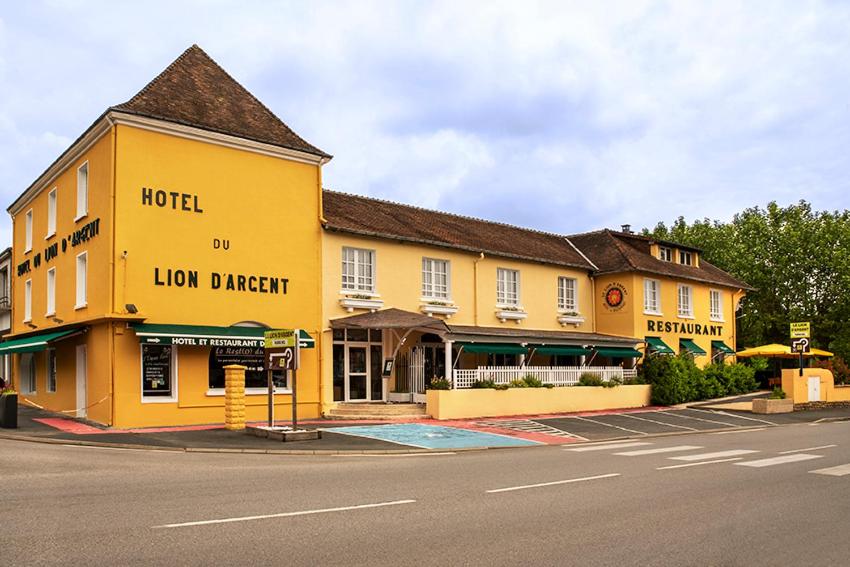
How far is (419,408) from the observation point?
24.6 meters

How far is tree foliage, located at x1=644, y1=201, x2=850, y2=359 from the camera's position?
47812 millimetres

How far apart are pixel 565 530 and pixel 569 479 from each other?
13.4 feet

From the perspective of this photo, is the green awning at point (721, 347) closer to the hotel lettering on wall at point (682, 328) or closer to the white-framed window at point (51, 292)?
the hotel lettering on wall at point (682, 328)

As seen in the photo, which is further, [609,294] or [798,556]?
[609,294]

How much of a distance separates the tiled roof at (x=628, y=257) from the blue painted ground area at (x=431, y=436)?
1507cm

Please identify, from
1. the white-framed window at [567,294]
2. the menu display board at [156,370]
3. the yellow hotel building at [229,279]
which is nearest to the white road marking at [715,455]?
the yellow hotel building at [229,279]

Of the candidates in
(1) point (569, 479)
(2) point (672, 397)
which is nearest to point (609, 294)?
(2) point (672, 397)

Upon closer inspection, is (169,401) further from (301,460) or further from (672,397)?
(672,397)

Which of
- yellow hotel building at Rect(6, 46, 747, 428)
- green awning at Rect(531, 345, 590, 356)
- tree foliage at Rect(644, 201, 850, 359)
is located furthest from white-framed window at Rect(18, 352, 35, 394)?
tree foliage at Rect(644, 201, 850, 359)

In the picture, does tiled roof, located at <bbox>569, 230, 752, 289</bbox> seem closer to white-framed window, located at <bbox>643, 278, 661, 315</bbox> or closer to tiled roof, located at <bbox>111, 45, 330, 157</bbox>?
white-framed window, located at <bbox>643, 278, 661, 315</bbox>

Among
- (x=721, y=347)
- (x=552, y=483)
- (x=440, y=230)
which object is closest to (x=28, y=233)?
(x=440, y=230)

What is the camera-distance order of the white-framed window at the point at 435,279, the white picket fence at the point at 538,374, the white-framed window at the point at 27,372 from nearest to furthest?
the white picket fence at the point at 538,374 < the white-framed window at the point at 435,279 < the white-framed window at the point at 27,372

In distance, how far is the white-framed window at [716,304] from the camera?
3853cm

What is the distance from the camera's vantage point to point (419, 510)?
30.1ft
